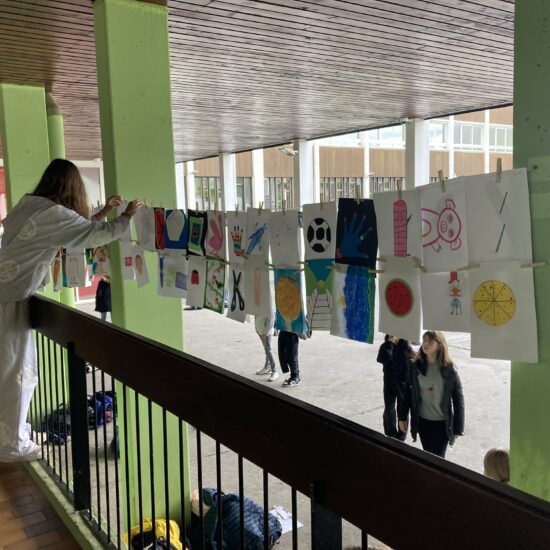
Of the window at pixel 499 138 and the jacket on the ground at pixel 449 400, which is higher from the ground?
the window at pixel 499 138

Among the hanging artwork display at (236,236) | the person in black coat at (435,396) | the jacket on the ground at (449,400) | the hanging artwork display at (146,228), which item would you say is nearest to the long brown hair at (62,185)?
the hanging artwork display at (146,228)

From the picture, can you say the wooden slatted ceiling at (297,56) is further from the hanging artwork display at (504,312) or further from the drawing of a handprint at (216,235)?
the hanging artwork display at (504,312)

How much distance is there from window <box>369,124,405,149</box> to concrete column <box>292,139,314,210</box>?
35.9ft

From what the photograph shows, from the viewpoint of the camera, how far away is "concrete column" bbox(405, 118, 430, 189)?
359 inches

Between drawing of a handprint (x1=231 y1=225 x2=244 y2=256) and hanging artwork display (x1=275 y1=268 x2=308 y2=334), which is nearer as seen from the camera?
hanging artwork display (x1=275 y1=268 x2=308 y2=334)

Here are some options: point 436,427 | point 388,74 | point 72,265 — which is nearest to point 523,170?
point 436,427

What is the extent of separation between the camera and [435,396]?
4.15 meters

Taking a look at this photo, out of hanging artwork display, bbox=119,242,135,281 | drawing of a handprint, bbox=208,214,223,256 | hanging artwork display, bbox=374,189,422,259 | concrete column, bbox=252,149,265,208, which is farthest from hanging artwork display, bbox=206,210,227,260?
concrete column, bbox=252,149,265,208

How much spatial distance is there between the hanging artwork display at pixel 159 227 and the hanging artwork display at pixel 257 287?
2.54 ft

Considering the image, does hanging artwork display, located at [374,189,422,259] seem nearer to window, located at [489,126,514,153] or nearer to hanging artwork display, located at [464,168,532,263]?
hanging artwork display, located at [464,168,532,263]

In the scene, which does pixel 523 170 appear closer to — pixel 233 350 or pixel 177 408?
pixel 177 408

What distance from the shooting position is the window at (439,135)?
2361 centimetres

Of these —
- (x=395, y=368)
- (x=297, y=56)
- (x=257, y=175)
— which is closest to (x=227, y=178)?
(x=257, y=175)

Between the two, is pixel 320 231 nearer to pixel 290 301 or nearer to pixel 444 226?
pixel 290 301
